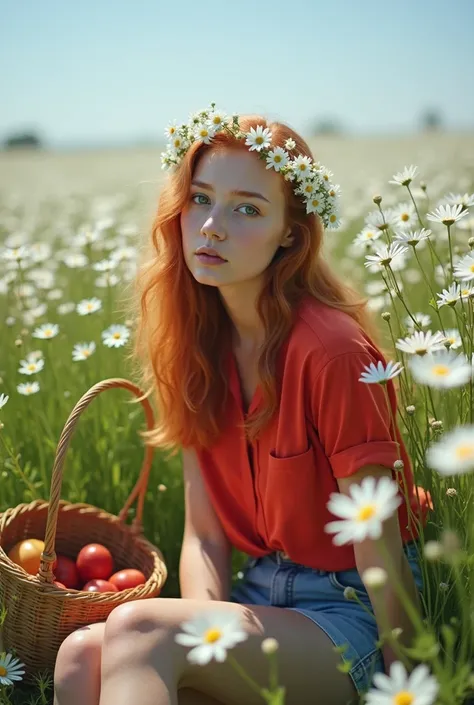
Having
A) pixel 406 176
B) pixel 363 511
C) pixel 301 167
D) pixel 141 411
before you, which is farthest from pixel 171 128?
pixel 363 511

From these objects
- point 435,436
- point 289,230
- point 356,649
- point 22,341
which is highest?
point 289,230

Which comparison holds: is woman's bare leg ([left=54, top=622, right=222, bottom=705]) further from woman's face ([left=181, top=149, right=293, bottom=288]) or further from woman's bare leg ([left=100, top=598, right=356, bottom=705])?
woman's face ([left=181, top=149, right=293, bottom=288])

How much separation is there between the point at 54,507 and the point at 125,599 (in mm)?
301

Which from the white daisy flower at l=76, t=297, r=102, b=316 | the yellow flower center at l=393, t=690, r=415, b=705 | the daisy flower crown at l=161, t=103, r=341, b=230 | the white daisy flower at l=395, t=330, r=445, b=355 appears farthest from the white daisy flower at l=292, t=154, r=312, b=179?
the yellow flower center at l=393, t=690, r=415, b=705

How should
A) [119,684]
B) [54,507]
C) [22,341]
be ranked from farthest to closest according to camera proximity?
[22,341]
[54,507]
[119,684]

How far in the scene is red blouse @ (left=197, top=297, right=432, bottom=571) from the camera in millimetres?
1773

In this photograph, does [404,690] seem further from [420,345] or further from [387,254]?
[387,254]

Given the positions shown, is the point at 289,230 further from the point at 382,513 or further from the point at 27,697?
Answer: the point at 27,697

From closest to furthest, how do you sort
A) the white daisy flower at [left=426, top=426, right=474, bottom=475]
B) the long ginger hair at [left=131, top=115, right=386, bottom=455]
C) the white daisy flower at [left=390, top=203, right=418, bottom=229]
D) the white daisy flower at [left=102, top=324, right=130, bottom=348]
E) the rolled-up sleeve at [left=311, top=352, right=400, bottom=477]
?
the white daisy flower at [left=426, top=426, right=474, bottom=475] < the rolled-up sleeve at [left=311, top=352, right=400, bottom=477] < the long ginger hair at [left=131, top=115, right=386, bottom=455] < the white daisy flower at [left=390, top=203, right=418, bottom=229] < the white daisy flower at [left=102, top=324, right=130, bottom=348]

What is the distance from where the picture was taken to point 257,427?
6.51ft

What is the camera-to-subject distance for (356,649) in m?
1.76

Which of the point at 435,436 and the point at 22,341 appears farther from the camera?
the point at 22,341

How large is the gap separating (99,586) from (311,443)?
2.22 ft

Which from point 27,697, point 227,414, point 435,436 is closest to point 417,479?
point 435,436
